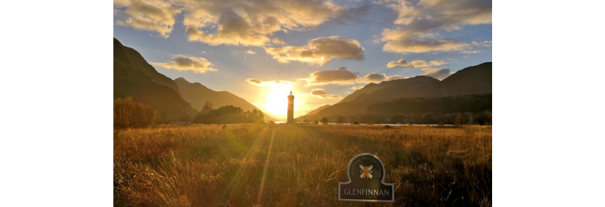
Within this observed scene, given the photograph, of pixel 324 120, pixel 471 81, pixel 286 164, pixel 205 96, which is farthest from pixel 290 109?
pixel 471 81

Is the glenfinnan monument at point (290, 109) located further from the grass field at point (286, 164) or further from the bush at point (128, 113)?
the bush at point (128, 113)

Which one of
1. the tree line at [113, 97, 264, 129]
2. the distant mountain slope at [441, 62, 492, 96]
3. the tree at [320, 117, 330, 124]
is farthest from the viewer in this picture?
the tree at [320, 117, 330, 124]

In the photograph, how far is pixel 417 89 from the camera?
366 centimetres

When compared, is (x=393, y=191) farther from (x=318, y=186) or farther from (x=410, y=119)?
(x=410, y=119)

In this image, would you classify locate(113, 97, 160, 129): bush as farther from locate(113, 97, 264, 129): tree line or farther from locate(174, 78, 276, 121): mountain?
locate(174, 78, 276, 121): mountain

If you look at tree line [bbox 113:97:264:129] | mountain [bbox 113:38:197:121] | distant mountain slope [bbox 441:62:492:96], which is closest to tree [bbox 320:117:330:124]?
tree line [bbox 113:97:264:129]

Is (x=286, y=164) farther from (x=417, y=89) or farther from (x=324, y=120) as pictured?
(x=417, y=89)

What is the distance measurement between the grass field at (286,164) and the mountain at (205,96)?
36cm

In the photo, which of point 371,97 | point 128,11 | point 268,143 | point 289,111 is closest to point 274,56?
point 289,111

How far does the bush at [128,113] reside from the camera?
3.87 m

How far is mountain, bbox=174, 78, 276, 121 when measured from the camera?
12.6ft

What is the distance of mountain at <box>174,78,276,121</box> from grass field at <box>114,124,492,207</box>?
14.0 inches

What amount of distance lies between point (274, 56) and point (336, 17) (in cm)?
102

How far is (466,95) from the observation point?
141 inches
